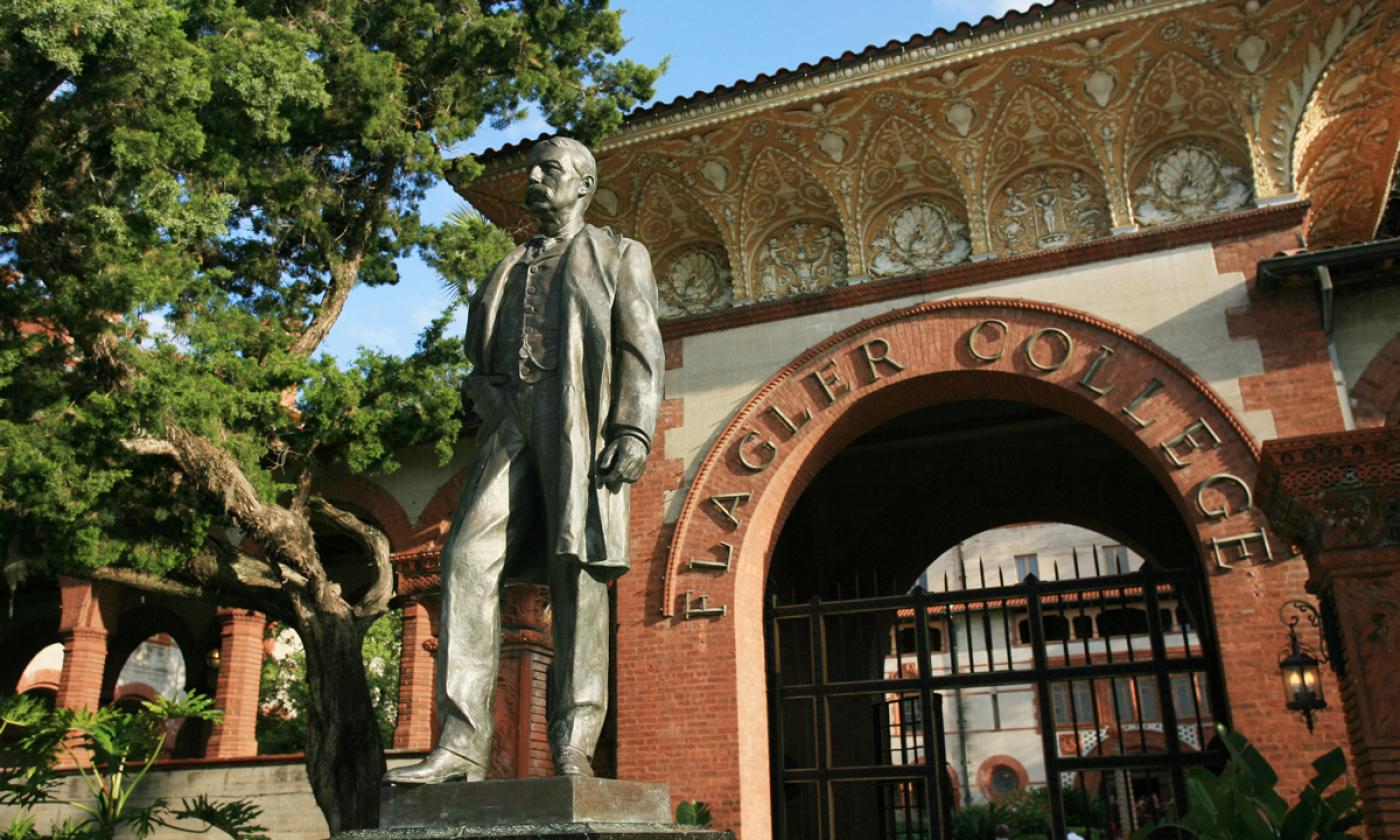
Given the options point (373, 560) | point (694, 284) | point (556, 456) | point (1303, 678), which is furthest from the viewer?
point (694, 284)

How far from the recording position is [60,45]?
25.6 feet

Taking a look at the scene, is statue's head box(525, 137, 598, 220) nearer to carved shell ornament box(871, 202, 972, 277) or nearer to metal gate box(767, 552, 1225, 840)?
metal gate box(767, 552, 1225, 840)

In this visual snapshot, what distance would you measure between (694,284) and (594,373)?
25.6 ft

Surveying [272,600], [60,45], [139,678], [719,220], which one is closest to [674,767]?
[272,600]

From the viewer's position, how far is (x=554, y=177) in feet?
14.7

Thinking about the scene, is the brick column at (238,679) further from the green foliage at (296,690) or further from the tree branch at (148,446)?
the green foliage at (296,690)

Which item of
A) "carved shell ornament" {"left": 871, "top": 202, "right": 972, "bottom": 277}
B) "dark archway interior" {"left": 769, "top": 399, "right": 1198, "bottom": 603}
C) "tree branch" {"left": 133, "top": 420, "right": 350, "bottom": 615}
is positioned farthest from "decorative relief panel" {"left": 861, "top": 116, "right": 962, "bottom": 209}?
"tree branch" {"left": 133, "top": 420, "right": 350, "bottom": 615}

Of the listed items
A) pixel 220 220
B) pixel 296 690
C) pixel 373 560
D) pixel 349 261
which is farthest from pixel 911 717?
pixel 296 690

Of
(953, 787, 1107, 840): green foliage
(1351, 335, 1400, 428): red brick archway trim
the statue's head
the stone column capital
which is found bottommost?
(953, 787, 1107, 840): green foliage

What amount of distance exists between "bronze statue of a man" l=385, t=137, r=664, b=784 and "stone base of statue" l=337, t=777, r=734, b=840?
16cm

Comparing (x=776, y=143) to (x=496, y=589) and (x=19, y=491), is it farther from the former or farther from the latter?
(x=496, y=589)

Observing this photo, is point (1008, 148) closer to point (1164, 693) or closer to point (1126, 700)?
point (1164, 693)

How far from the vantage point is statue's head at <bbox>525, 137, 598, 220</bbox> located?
4469 millimetres

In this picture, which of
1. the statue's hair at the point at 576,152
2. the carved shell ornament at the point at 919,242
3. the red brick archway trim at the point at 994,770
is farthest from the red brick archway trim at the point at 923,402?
the red brick archway trim at the point at 994,770
